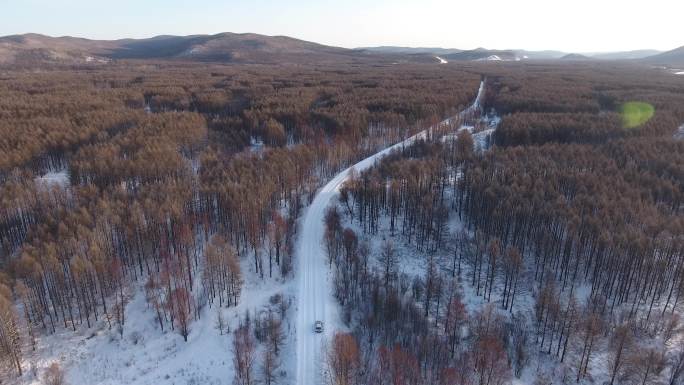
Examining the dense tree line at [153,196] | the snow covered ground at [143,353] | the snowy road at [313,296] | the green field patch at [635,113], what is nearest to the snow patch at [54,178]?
the dense tree line at [153,196]

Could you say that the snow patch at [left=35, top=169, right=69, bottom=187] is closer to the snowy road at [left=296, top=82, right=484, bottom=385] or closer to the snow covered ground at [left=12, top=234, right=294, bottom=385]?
the snow covered ground at [left=12, top=234, right=294, bottom=385]

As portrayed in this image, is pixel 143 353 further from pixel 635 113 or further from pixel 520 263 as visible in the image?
pixel 635 113

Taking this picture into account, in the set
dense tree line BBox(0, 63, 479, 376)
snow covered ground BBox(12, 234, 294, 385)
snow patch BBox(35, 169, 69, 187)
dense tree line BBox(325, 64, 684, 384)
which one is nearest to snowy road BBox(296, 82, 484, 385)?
snow covered ground BBox(12, 234, 294, 385)

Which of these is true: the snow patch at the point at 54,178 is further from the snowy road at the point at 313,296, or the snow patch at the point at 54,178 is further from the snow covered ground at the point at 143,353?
the snowy road at the point at 313,296

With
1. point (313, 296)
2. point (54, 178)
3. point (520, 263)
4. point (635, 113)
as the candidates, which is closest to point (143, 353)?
point (313, 296)

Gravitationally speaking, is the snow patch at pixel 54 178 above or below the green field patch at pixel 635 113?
below
